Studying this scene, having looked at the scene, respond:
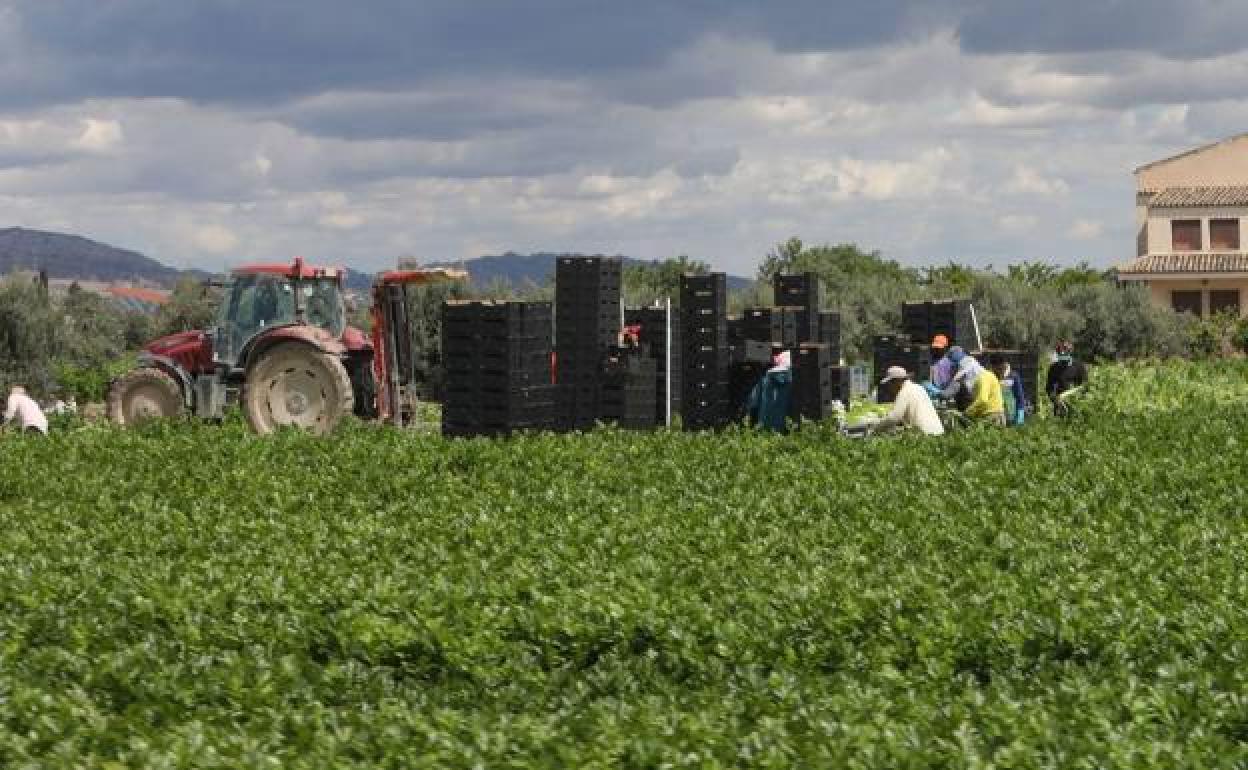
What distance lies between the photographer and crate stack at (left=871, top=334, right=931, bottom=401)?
27.0 meters

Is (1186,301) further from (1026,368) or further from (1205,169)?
(1026,368)

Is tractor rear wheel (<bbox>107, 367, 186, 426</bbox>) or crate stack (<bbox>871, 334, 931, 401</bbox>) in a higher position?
crate stack (<bbox>871, 334, 931, 401</bbox>)

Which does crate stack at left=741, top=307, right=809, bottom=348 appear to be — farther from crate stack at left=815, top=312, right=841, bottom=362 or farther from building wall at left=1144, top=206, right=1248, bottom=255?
building wall at left=1144, top=206, right=1248, bottom=255

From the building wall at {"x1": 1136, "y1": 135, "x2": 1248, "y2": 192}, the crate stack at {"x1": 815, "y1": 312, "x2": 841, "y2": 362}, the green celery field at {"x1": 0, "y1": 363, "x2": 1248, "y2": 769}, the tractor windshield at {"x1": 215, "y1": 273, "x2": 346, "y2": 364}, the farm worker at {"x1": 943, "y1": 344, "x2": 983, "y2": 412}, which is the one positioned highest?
the building wall at {"x1": 1136, "y1": 135, "x2": 1248, "y2": 192}

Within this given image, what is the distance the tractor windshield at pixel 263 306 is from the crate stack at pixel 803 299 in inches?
222

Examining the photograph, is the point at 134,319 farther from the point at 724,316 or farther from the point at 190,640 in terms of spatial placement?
the point at 190,640

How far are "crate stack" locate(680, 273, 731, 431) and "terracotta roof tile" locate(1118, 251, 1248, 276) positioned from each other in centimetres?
4456

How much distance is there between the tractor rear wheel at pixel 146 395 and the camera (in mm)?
25234

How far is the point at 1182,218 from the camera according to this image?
214 feet

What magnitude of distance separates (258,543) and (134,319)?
132 feet

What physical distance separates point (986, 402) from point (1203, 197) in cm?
4672

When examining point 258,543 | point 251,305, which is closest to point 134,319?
point 251,305

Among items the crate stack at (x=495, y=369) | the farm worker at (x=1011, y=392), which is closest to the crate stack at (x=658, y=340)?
the crate stack at (x=495, y=369)

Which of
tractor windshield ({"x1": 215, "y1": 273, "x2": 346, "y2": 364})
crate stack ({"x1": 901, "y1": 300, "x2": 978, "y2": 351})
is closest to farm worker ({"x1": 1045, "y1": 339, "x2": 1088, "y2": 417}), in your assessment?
crate stack ({"x1": 901, "y1": 300, "x2": 978, "y2": 351})
